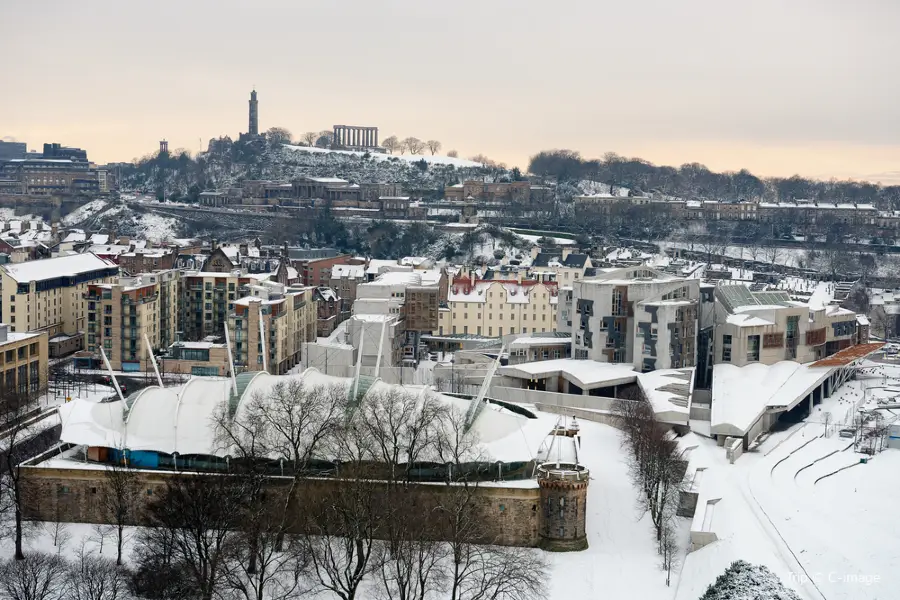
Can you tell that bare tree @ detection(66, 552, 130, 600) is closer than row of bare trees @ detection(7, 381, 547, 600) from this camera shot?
Yes

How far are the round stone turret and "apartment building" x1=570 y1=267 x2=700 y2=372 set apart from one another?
21.6m

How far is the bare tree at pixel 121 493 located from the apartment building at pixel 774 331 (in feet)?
105

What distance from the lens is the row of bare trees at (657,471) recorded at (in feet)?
112

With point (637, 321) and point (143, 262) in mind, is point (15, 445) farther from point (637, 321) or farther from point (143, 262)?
point (143, 262)

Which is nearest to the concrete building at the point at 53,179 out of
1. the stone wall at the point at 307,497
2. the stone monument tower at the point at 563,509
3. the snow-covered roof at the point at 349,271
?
the snow-covered roof at the point at 349,271

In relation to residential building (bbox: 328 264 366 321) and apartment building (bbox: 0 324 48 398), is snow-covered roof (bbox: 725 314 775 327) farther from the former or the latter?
apartment building (bbox: 0 324 48 398)

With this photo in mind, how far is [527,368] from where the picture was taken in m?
55.5

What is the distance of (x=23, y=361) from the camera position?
5456 cm

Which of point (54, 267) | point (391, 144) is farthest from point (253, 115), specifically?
point (54, 267)

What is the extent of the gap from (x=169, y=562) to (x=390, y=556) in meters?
5.78

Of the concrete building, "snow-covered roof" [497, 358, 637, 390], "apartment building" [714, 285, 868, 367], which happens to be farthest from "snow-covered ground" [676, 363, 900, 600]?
the concrete building

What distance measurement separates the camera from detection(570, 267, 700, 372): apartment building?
180ft

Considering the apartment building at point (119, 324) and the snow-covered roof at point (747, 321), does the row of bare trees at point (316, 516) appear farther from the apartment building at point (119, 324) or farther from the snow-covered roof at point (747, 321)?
the apartment building at point (119, 324)

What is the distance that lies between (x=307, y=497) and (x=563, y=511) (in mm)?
7492
